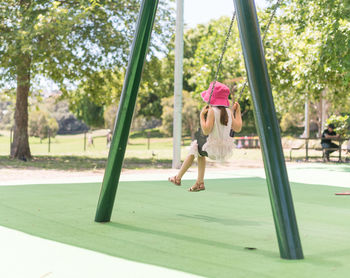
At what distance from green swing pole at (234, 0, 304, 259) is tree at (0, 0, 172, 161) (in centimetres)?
1234

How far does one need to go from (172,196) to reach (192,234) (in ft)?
10.4

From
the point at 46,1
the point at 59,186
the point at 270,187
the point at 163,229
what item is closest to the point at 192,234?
the point at 163,229

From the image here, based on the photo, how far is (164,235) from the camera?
15.2 ft

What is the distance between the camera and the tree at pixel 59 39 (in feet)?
52.0

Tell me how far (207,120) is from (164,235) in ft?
4.89

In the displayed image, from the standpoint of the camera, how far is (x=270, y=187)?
12.7 feet

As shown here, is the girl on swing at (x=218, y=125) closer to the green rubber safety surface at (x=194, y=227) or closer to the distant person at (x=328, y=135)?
the green rubber safety surface at (x=194, y=227)

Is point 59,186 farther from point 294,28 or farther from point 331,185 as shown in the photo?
point 294,28

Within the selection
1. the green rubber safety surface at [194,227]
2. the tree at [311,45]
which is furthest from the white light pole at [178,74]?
the green rubber safety surface at [194,227]

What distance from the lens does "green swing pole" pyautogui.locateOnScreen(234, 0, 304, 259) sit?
378 centimetres

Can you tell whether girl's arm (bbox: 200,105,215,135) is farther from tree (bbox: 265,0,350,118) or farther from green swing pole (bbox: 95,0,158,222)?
tree (bbox: 265,0,350,118)

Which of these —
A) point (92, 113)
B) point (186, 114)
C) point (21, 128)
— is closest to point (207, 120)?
point (21, 128)

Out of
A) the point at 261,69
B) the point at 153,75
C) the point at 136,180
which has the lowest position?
the point at 136,180

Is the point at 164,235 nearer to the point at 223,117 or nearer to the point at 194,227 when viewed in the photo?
the point at 194,227
